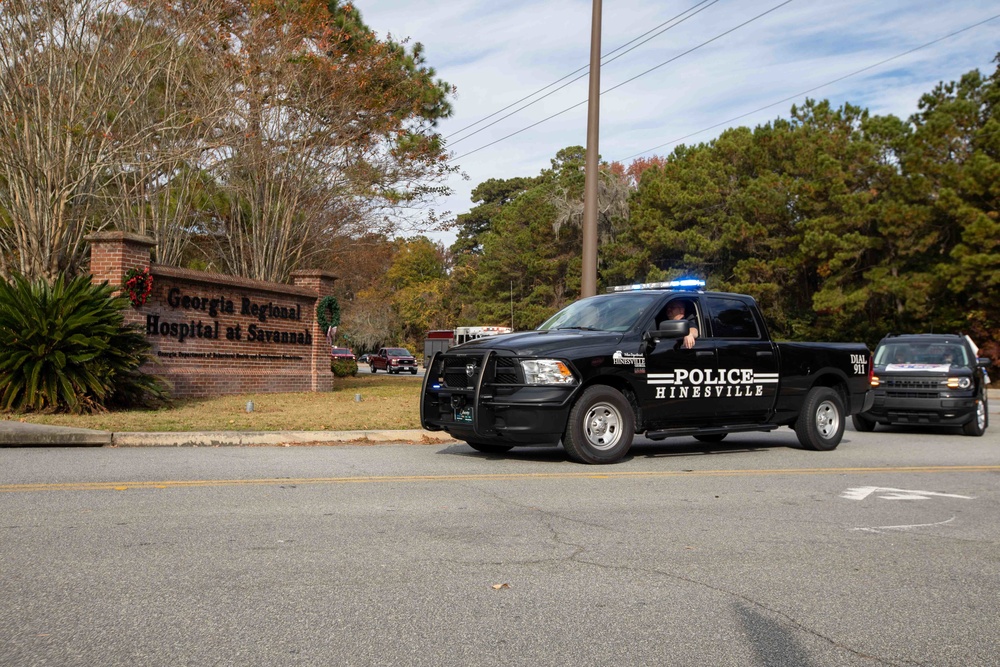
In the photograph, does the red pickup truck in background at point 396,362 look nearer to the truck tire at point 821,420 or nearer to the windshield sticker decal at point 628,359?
the truck tire at point 821,420

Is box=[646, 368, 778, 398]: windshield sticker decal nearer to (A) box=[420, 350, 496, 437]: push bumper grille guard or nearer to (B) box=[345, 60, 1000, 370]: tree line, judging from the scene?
(A) box=[420, 350, 496, 437]: push bumper grille guard

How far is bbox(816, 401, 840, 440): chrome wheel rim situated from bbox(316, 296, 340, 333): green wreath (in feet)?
46.0

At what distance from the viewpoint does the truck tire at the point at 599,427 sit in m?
9.80

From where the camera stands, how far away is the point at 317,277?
928 inches

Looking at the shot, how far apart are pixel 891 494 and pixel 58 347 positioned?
11.4 m

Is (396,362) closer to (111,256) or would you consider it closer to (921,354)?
(111,256)

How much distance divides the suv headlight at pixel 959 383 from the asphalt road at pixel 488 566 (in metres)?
5.92

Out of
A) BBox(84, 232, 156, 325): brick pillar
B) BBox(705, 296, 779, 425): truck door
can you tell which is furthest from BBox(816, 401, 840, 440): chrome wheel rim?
BBox(84, 232, 156, 325): brick pillar

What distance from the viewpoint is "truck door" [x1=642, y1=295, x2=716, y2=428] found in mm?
10487

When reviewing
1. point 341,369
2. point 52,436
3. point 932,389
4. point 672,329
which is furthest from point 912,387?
point 341,369

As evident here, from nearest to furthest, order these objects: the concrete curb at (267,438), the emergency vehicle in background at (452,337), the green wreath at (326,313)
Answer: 1. the concrete curb at (267,438)
2. the green wreath at (326,313)
3. the emergency vehicle in background at (452,337)

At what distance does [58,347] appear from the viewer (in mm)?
13688

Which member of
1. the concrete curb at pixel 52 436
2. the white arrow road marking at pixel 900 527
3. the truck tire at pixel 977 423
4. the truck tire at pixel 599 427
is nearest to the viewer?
the white arrow road marking at pixel 900 527

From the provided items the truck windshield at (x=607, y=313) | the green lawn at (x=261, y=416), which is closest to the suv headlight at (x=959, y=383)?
the truck windshield at (x=607, y=313)
